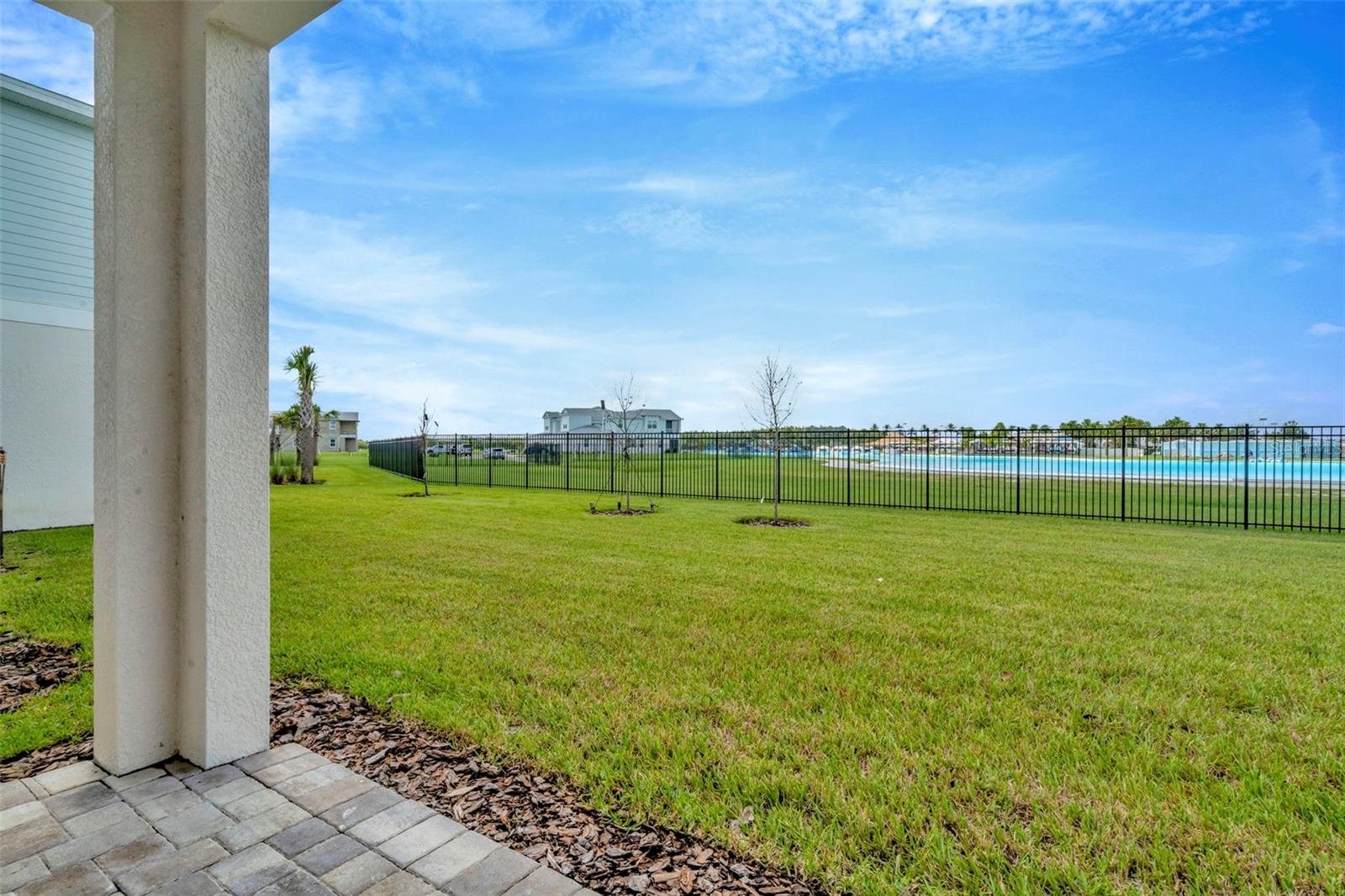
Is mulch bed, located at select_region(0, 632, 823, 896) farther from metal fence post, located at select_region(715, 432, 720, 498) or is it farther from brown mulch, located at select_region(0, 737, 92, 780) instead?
metal fence post, located at select_region(715, 432, 720, 498)

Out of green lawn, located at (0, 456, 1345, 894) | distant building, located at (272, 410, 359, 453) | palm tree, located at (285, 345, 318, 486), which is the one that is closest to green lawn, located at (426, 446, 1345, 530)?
palm tree, located at (285, 345, 318, 486)

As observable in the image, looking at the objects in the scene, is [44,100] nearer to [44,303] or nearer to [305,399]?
[44,303]

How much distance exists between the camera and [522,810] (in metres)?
2.07

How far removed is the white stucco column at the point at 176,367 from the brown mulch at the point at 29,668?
1292mm

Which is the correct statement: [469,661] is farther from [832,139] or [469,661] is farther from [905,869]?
[832,139]

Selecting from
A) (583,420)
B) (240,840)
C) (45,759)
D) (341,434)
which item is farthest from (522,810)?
(341,434)

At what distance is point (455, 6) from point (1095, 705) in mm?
7282

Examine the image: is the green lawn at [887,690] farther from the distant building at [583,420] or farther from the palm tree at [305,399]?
the distant building at [583,420]

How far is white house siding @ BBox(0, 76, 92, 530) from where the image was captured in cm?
818

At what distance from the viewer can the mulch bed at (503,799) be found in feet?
5.68

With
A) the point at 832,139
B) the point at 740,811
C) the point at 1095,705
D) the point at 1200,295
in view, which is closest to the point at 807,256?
the point at 832,139

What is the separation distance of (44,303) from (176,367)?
30.4ft

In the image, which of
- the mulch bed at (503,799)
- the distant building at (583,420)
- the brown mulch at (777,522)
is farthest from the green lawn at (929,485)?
the distant building at (583,420)

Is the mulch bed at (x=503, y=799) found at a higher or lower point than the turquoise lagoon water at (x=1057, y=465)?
lower
